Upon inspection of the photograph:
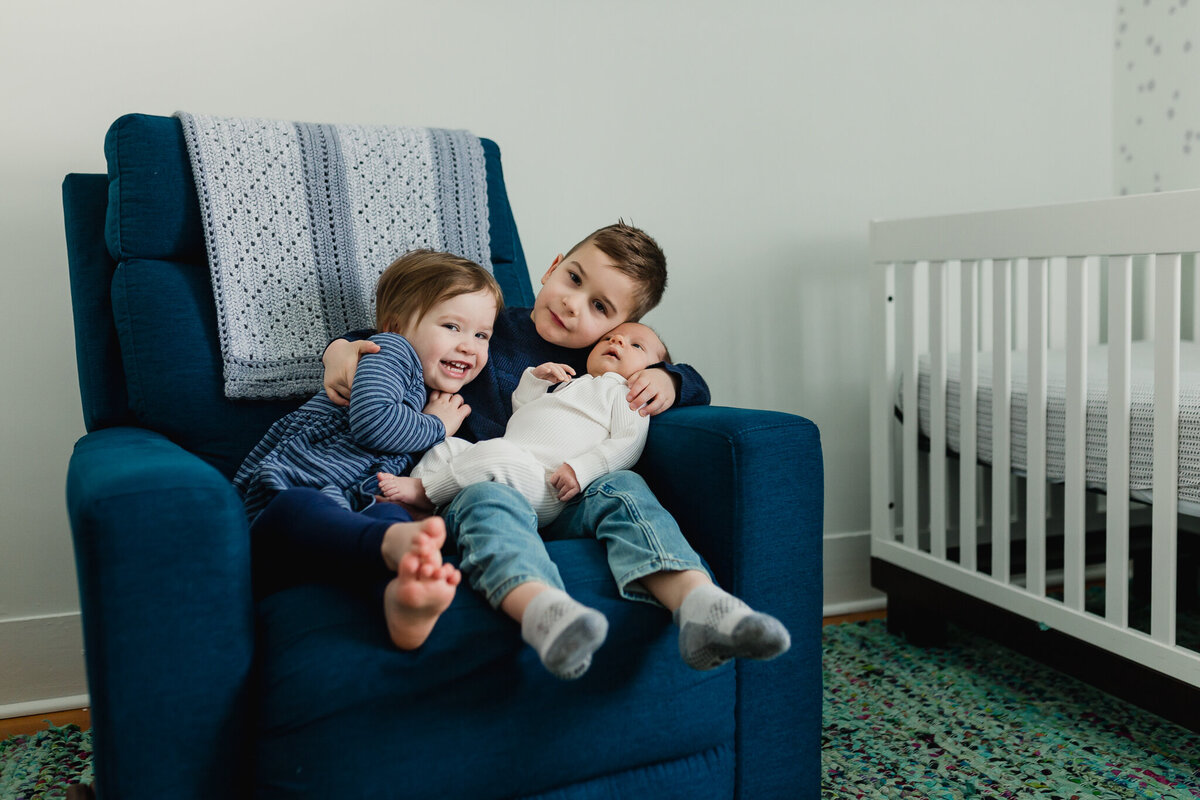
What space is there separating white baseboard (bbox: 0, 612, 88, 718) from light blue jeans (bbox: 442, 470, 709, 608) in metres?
0.90

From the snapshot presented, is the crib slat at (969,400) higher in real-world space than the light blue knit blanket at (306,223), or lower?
lower

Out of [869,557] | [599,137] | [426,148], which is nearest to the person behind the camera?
[426,148]

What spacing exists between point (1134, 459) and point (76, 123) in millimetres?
1764

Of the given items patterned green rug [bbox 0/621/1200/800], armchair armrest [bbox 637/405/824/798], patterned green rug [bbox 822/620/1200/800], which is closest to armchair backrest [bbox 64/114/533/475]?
patterned green rug [bbox 0/621/1200/800]

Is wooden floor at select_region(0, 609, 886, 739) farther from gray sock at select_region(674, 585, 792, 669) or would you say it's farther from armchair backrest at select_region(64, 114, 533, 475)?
gray sock at select_region(674, 585, 792, 669)

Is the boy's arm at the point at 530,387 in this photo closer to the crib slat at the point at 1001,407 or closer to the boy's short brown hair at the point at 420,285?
the boy's short brown hair at the point at 420,285

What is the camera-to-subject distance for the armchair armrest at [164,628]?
33.6 inches

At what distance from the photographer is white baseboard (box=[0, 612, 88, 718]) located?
1611 mm

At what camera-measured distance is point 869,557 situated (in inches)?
82.9

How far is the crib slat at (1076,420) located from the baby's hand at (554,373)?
77 centimetres

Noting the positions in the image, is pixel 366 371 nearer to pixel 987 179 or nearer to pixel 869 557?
pixel 869 557

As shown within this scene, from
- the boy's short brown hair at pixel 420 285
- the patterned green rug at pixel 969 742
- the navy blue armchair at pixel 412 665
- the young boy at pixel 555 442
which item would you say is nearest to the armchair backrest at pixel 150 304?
the navy blue armchair at pixel 412 665

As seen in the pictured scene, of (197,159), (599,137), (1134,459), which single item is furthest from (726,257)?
(197,159)

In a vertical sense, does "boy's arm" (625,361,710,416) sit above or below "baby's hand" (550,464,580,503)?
above
